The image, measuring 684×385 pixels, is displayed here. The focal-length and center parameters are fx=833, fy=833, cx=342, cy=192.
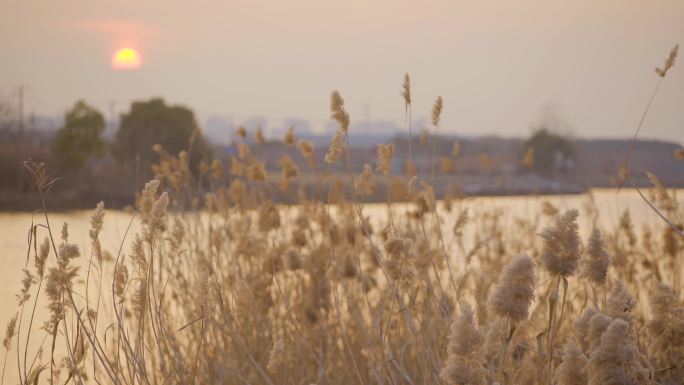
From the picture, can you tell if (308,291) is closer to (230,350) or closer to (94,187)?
(230,350)

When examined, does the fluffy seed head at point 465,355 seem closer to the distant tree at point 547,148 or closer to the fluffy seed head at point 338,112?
the fluffy seed head at point 338,112

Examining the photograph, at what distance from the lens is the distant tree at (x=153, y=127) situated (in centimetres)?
1752

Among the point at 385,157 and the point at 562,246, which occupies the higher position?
the point at 385,157

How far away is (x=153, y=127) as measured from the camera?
→ 1781 centimetres

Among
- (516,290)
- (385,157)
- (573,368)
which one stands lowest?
(573,368)

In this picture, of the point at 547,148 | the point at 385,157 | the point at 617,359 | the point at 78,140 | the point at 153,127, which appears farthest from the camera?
the point at 547,148

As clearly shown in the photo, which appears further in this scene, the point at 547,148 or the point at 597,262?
the point at 547,148

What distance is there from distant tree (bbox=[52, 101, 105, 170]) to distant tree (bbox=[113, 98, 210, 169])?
36.6 inches

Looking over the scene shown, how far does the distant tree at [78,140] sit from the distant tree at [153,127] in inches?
36.6

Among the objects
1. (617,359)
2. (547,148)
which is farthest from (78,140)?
(617,359)

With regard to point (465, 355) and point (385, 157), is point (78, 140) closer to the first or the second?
point (385, 157)

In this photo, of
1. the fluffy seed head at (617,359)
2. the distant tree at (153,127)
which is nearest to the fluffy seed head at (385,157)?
the fluffy seed head at (617,359)

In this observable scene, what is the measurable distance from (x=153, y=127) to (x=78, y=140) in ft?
9.67

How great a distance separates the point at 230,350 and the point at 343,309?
1260 millimetres
